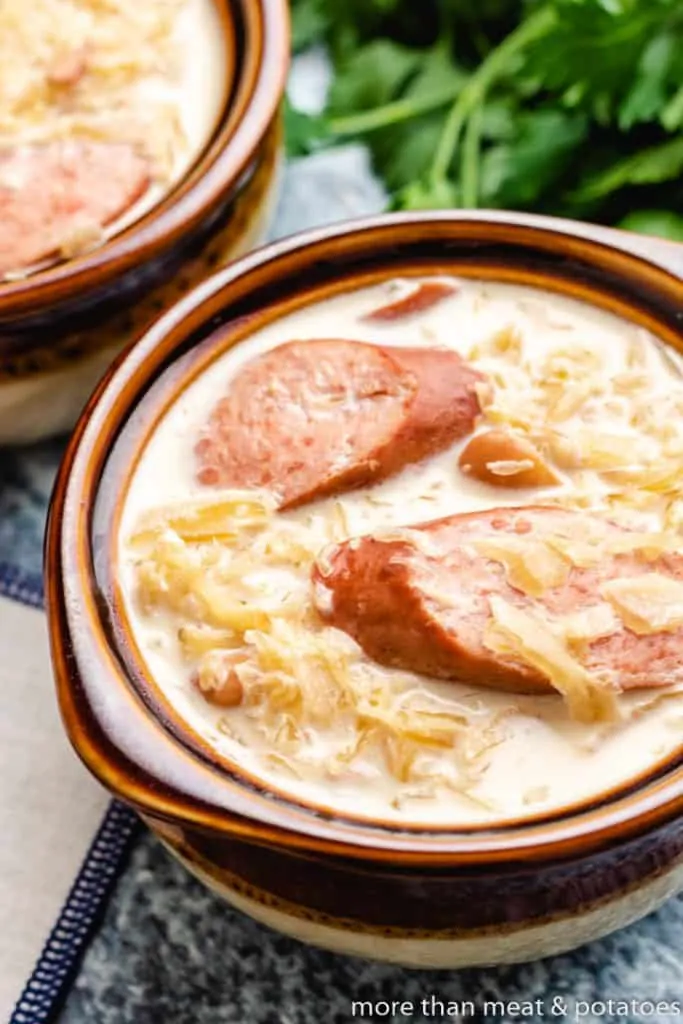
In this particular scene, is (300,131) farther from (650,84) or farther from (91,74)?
(650,84)

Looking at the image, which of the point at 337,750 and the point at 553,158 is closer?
the point at 337,750

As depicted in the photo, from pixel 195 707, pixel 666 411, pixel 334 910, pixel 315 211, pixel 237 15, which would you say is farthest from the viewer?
pixel 315 211

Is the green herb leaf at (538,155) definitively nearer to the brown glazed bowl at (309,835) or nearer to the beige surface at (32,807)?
the brown glazed bowl at (309,835)

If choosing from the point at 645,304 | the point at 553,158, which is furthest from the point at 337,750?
the point at 553,158

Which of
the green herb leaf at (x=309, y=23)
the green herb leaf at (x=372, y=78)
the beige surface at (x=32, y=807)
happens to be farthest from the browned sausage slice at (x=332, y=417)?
the green herb leaf at (x=309, y=23)

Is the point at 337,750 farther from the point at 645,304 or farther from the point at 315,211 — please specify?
the point at 315,211

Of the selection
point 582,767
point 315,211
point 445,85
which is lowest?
point 582,767
